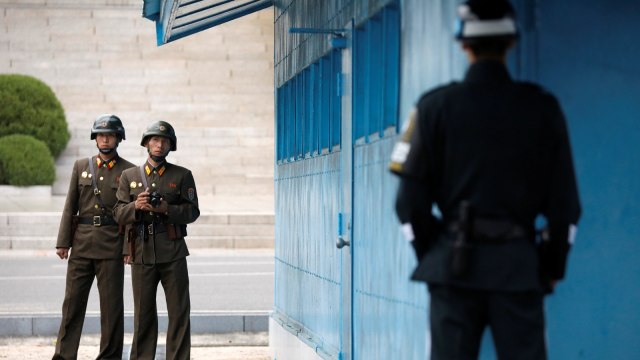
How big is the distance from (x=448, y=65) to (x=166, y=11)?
5024mm

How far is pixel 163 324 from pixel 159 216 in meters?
3.17

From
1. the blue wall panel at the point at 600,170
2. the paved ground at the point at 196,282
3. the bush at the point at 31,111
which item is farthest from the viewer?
the bush at the point at 31,111

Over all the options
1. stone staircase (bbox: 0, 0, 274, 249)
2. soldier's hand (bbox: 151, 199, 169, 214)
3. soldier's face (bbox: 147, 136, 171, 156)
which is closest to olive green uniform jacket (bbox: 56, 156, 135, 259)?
soldier's face (bbox: 147, 136, 171, 156)

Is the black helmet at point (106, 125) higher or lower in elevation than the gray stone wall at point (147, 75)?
lower

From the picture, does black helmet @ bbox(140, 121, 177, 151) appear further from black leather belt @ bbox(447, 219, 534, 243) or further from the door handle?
black leather belt @ bbox(447, 219, 534, 243)

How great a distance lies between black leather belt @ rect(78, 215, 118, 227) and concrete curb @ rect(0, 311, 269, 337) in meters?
2.62

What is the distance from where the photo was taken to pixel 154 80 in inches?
1421

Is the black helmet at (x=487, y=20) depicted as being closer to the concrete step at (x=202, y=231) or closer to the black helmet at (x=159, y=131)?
the black helmet at (x=159, y=131)

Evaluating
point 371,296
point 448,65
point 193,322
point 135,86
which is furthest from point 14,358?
→ point 135,86

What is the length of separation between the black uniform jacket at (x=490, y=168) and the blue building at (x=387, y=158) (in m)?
0.51

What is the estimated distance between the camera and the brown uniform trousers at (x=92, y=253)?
1052 centimetres

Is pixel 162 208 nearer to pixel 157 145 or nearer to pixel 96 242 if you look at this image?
pixel 157 145

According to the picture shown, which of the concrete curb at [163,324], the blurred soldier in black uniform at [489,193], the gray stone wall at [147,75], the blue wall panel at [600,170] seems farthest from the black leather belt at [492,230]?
the gray stone wall at [147,75]

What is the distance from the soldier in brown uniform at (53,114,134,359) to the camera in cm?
1052
